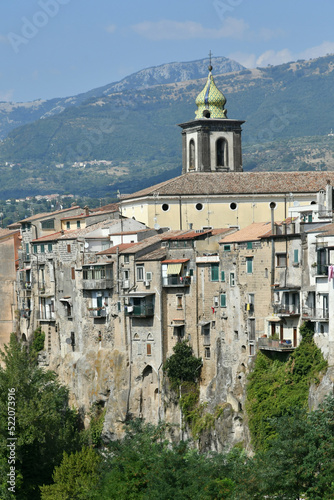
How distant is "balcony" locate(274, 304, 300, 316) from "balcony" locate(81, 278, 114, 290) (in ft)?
63.3

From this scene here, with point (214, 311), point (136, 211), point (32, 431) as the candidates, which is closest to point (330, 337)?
point (214, 311)

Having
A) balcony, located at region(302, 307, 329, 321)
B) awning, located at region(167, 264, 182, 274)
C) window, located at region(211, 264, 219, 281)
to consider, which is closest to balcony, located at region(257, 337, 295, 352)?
balcony, located at region(302, 307, 329, 321)

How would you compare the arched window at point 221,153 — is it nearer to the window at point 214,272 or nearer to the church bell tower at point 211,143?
the church bell tower at point 211,143

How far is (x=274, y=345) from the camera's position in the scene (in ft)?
238

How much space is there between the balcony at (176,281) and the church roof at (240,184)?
1584cm

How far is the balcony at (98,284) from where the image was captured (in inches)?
3479

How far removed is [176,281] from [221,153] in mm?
32055

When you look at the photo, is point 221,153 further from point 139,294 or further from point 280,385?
point 280,385

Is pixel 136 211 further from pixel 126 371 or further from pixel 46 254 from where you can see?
pixel 126 371

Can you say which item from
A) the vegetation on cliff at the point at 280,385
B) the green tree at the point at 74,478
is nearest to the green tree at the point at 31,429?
the green tree at the point at 74,478

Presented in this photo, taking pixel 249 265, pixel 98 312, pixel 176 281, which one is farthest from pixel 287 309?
pixel 98 312

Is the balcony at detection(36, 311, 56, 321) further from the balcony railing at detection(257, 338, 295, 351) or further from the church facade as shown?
the balcony railing at detection(257, 338, 295, 351)

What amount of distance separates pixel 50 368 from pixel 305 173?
2836cm

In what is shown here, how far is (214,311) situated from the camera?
265ft
